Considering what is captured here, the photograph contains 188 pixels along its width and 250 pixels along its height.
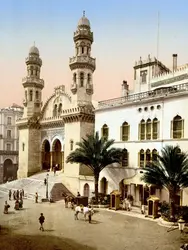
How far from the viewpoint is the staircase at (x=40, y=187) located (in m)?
31.4

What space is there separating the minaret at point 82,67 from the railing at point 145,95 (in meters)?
4.66

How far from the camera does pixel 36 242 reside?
15938 mm

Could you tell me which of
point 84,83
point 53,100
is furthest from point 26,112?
point 84,83

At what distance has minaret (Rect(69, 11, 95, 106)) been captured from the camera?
34.3 meters

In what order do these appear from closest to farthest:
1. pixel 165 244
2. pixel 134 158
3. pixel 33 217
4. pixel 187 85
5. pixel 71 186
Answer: pixel 165 244 < pixel 33 217 < pixel 187 85 < pixel 134 158 < pixel 71 186

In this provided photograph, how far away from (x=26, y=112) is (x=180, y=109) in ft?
81.9

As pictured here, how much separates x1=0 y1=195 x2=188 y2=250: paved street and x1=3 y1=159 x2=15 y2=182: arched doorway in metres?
34.0

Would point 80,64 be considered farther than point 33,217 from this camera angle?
Yes

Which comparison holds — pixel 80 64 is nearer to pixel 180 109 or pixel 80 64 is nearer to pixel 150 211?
pixel 180 109

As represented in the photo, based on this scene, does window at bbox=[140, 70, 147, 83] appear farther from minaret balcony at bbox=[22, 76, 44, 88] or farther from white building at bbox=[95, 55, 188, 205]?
white building at bbox=[95, 55, 188, 205]

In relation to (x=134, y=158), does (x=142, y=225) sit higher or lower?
lower

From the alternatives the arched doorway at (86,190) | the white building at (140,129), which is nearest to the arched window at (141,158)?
the white building at (140,129)

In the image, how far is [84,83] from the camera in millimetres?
34438

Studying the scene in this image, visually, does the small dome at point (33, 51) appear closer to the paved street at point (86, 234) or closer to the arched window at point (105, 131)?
the arched window at point (105, 131)
